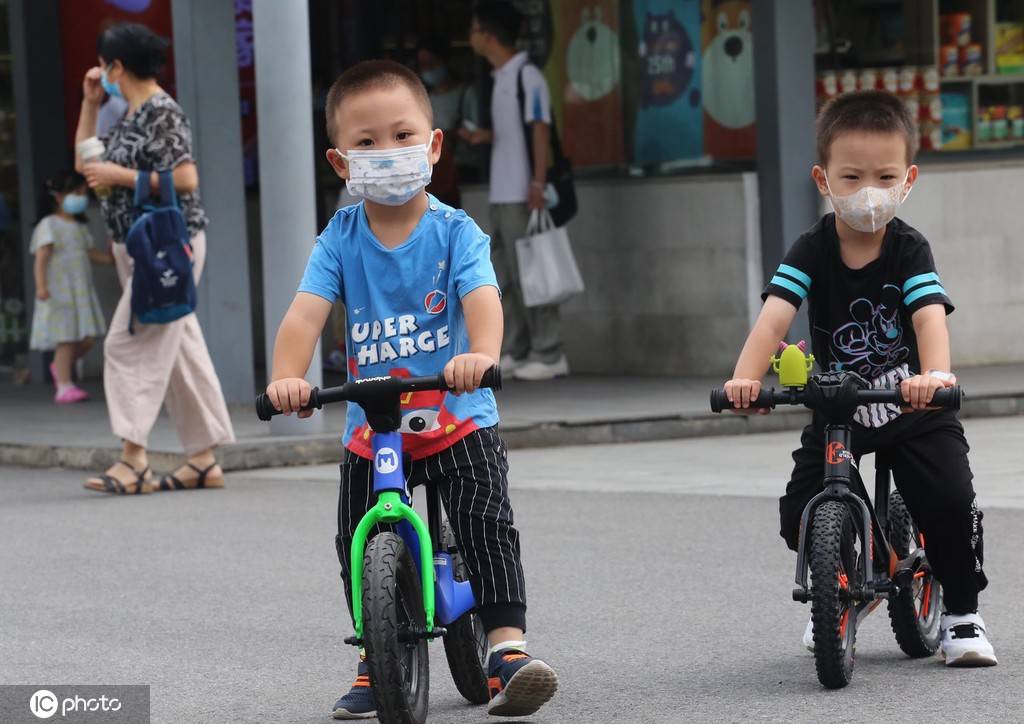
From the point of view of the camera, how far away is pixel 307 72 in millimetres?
11305

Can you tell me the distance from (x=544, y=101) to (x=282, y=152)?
294 cm

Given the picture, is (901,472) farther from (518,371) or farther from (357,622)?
(518,371)

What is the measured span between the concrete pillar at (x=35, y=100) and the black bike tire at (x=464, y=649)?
1077 centimetres

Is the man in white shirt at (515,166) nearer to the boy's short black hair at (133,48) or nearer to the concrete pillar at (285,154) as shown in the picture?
the concrete pillar at (285,154)

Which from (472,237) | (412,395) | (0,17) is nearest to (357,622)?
(412,395)

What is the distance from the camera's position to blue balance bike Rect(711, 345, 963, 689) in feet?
16.9

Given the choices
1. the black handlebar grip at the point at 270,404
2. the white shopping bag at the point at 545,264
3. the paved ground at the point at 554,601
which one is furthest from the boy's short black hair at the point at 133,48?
the black handlebar grip at the point at 270,404

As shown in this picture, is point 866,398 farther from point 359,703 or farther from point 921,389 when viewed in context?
point 359,703

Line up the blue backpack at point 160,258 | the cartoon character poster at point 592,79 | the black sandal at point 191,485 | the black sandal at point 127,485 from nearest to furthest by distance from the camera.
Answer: the blue backpack at point 160,258, the black sandal at point 127,485, the black sandal at point 191,485, the cartoon character poster at point 592,79

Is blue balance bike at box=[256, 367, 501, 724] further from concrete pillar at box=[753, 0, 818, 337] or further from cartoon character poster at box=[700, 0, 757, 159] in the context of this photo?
cartoon character poster at box=[700, 0, 757, 159]

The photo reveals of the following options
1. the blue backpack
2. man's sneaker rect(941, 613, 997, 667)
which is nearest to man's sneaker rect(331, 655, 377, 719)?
man's sneaker rect(941, 613, 997, 667)

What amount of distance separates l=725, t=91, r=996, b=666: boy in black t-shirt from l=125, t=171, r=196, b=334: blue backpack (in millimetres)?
4502

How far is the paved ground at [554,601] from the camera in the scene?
540cm

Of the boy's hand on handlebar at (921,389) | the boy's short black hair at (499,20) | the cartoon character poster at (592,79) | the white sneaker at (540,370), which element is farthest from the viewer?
the cartoon character poster at (592,79)
